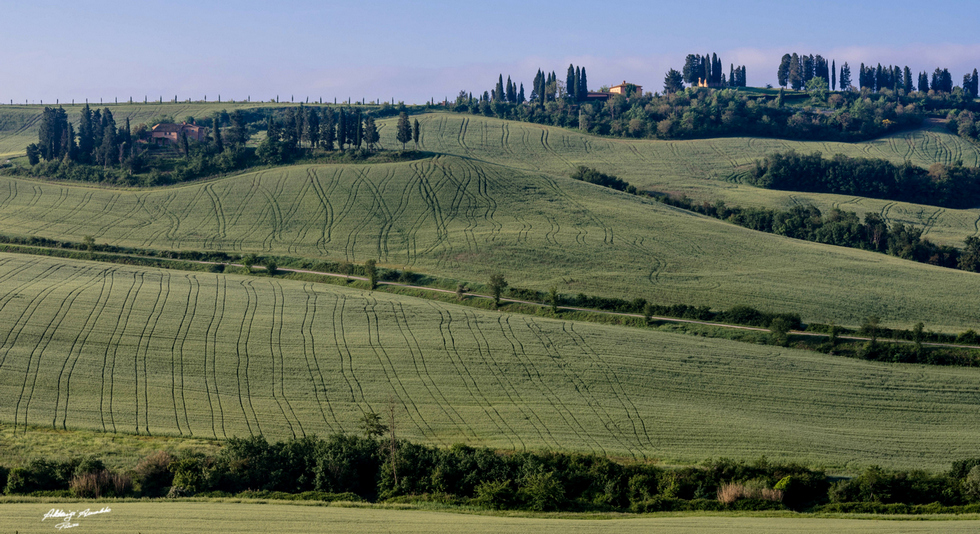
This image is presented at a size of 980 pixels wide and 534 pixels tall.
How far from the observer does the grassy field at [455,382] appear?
42.9m

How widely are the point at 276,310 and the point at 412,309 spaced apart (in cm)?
1148

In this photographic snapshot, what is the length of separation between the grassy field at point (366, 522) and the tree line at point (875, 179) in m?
109

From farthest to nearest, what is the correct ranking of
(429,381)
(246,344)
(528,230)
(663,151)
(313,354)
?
(663,151), (528,230), (246,344), (313,354), (429,381)

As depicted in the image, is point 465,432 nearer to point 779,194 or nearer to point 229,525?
point 229,525

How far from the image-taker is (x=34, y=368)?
5047cm

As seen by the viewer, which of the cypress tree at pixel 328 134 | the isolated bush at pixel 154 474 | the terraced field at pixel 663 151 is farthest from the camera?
the cypress tree at pixel 328 134

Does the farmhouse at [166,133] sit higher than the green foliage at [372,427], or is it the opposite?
the farmhouse at [166,133]

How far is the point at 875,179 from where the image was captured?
13075 centimetres

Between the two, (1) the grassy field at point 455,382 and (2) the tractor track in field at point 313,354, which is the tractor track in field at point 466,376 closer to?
(1) the grassy field at point 455,382

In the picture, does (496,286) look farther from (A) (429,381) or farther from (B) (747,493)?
(B) (747,493)

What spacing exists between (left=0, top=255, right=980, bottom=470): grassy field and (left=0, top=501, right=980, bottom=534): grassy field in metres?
8.29

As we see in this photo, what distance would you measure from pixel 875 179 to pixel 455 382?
106997mm

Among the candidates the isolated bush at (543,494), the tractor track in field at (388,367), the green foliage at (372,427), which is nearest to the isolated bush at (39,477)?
the green foliage at (372,427)
